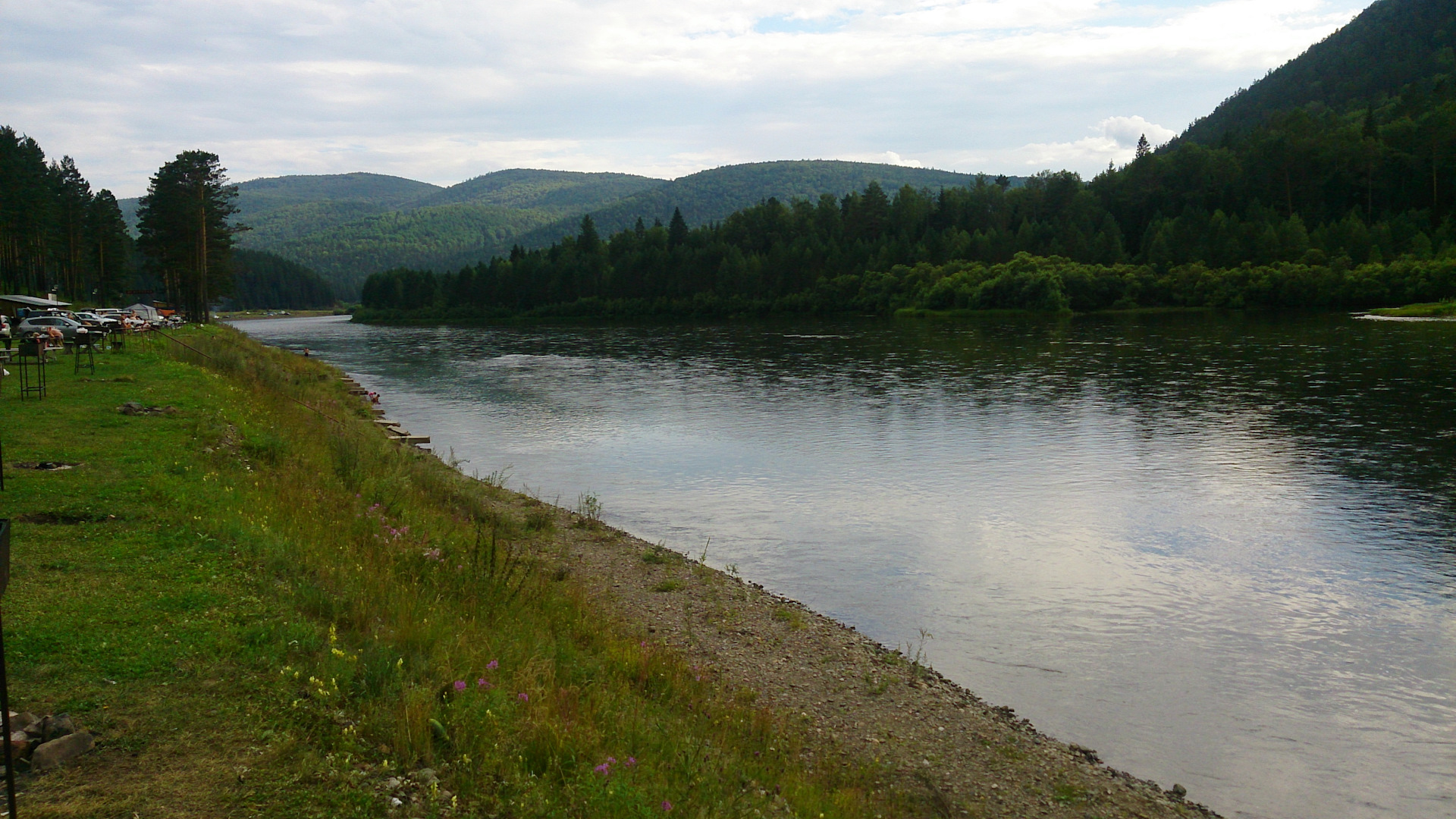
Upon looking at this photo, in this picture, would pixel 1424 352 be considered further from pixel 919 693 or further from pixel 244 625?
pixel 244 625

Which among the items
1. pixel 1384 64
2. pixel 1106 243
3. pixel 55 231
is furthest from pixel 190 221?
pixel 1384 64

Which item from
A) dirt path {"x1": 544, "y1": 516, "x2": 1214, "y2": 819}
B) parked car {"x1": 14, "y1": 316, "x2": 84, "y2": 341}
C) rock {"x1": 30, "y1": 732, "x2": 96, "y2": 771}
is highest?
parked car {"x1": 14, "y1": 316, "x2": 84, "y2": 341}

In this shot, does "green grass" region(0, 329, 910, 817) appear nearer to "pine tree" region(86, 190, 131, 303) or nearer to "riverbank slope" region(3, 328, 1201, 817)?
"riverbank slope" region(3, 328, 1201, 817)

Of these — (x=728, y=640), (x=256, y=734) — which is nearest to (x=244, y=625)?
(x=256, y=734)

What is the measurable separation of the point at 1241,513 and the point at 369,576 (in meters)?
19.1

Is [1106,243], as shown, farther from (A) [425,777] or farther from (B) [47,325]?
(A) [425,777]

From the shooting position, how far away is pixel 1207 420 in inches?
1326

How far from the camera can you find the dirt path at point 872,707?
9.45 meters

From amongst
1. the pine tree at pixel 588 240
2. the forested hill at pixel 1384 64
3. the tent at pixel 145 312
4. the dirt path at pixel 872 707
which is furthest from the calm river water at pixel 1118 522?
the forested hill at pixel 1384 64

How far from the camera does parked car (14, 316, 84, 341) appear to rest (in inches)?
1689

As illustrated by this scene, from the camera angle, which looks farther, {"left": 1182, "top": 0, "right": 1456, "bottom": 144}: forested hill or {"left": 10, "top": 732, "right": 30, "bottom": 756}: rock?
{"left": 1182, "top": 0, "right": 1456, "bottom": 144}: forested hill

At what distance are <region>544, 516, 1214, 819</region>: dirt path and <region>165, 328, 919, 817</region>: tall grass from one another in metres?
0.60

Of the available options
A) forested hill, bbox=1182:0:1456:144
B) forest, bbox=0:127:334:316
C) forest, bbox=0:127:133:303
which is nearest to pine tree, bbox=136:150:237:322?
forest, bbox=0:127:334:316

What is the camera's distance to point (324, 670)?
25.6 feet
